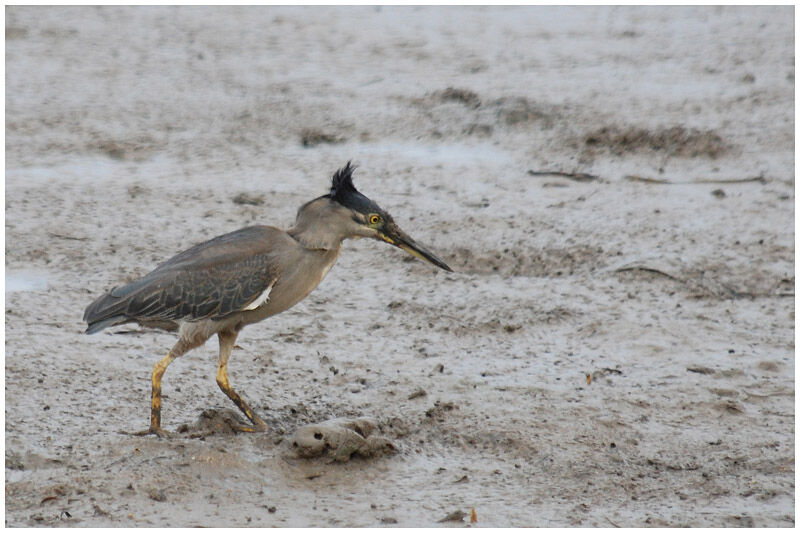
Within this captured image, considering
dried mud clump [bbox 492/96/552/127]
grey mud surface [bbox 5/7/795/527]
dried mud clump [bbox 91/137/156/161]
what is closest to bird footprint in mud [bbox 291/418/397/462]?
grey mud surface [bbox 5/7/795/527]

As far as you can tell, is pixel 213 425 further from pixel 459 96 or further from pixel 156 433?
pixel 459 96

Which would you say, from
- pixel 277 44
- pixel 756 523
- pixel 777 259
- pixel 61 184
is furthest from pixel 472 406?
pixel 277 44

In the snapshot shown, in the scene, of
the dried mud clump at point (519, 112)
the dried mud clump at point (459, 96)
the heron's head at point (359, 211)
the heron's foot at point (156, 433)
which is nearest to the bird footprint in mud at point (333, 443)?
the heron's foot at point (156, 433)

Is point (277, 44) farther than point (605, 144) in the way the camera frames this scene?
Yes

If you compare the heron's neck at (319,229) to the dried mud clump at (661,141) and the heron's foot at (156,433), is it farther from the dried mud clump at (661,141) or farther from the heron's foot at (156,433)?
the dried mud clump at (661,141)

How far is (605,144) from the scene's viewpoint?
29.1 ft

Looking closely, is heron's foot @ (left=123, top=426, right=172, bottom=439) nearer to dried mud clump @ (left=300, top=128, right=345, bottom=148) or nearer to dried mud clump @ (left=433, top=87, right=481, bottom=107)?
dried mud clump @ (left=300, top=128, right=345, bottom=148)

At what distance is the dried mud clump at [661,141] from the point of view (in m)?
8.81

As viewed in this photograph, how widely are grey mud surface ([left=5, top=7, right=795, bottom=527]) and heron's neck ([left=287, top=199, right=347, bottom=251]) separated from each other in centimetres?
77

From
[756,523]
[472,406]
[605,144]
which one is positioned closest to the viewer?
[756,523]

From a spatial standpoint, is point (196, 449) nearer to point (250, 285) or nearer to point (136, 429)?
point (136, 429)

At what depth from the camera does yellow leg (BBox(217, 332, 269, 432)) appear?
5145 mm

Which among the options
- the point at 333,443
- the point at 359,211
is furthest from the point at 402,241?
the point at 333,443

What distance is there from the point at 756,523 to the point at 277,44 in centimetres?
754
